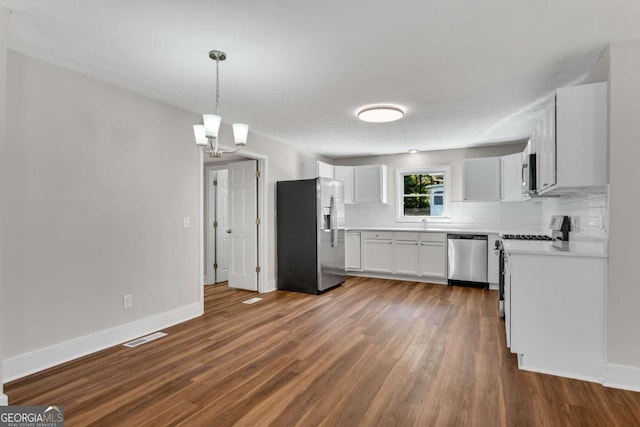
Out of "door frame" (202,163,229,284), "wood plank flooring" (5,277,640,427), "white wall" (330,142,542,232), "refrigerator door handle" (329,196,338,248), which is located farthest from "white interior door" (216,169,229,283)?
"white wall" (330,142,542,232)

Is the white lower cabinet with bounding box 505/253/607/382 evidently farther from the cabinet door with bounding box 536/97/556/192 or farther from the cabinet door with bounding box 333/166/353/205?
the cabinet door with bounding box 333/166/353/205

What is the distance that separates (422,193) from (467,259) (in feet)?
5.37

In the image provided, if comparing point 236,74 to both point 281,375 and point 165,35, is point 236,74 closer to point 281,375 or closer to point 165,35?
point 165,35

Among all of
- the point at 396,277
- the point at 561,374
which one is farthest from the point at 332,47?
the point at 396,277

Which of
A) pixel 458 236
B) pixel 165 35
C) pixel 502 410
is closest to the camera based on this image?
pixel 502 410

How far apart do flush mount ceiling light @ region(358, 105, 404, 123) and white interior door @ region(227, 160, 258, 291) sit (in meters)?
2.02

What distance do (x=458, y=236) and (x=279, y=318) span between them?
325 centimetres

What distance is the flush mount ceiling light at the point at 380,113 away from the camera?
3733mm

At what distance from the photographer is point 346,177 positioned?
6633 millimetres

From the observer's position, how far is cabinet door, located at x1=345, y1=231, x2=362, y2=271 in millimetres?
6223

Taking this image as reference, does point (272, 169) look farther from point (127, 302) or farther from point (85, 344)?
point (85, 344)

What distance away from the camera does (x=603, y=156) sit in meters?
2.41

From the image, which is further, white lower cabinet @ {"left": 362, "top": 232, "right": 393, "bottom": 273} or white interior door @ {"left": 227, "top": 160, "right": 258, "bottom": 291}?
white lower cabinet @ {"left": 362, "top": 232, "right": 393, "bottom": 273}

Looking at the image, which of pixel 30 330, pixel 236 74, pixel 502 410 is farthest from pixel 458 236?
pixel 30 330
